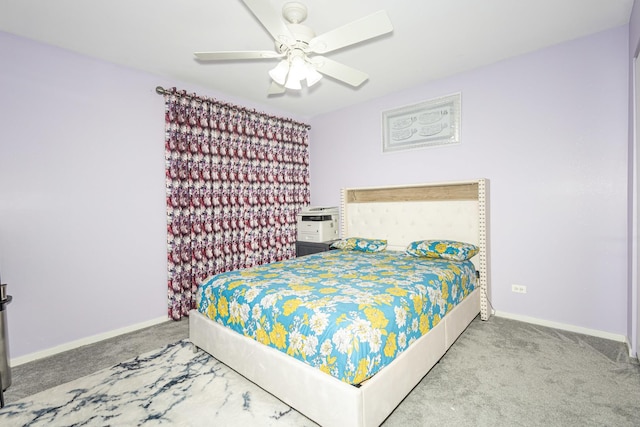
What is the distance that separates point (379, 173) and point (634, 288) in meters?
2.78

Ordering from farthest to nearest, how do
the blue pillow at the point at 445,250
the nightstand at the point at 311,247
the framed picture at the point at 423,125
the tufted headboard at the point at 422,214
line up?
the nightstand at the point at 311,247 < the framed picture at the point at 423,125 < the tufted headboard at the point at 422,214 < the blue pillow at the point at 445,250

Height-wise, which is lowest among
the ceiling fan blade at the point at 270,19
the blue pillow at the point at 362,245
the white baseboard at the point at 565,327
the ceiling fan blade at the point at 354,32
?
the white baseboard at the point at 565,327

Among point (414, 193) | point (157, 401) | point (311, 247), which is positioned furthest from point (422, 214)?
point (157, 401)

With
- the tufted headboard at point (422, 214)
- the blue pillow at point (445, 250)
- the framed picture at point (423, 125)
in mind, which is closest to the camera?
the blue pillow at point (445, 250)

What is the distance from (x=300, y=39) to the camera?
1.97 meters

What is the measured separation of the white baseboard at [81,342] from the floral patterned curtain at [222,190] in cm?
23

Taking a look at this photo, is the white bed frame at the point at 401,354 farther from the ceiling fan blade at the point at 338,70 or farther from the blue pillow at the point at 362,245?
the ceiling fan blade at the point at 338,70

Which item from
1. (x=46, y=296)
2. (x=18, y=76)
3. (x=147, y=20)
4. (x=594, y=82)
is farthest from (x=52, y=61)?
(x=594, y=82)

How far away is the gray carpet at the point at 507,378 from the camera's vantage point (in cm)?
177

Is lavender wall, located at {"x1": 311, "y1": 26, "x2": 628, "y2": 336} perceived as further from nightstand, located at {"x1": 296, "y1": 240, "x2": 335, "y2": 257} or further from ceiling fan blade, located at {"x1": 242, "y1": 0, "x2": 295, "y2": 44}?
ceiling fan blade, located at {"x1": 242, "y1": 0, "x2": 295, "y2": 44}

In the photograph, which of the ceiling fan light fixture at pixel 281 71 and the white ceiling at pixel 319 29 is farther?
the white ceiling at pixel 319 29

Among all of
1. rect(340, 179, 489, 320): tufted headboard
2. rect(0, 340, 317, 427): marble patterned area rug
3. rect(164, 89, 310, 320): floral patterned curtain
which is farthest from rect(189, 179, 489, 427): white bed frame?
rect(164, 89, 310, 320): floral patterned curtain

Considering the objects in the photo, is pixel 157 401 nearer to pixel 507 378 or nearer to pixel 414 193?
pixel 507 378

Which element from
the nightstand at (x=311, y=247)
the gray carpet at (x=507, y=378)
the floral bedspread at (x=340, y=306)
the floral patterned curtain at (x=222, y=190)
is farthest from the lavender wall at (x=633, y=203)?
the floral patterned curtain at (x=222, y=190)
